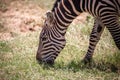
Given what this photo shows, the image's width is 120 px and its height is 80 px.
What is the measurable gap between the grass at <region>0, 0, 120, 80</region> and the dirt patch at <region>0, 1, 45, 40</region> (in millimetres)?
575

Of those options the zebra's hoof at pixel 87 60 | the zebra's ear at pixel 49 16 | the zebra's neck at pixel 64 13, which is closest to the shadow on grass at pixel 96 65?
the zebra's hoof at pixel 87 60

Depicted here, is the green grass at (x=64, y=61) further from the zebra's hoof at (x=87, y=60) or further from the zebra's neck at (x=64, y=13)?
the zebra's neck at (x=64, y=13)

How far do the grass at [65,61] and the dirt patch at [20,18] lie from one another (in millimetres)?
575

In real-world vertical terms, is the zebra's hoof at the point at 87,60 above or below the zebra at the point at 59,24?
below

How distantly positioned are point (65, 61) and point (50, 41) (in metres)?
0.66

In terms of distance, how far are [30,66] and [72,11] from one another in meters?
1.40

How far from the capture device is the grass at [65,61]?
21.1 feet

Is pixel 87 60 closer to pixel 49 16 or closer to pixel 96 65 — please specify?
pixel 96 65

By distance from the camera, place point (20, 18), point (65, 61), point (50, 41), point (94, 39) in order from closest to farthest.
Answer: point (50, 41) < point (65, 61) < point (94, 39) < point (20, 18)

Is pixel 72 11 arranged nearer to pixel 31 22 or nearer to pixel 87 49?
pixel 87 49

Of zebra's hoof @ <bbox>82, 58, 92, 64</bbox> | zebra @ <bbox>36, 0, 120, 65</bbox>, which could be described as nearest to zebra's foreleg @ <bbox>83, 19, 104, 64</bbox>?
zebra's hoof @ <bbox>82, 58, 92, 64</bbox>

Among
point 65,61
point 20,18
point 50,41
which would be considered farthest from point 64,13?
point 20,18

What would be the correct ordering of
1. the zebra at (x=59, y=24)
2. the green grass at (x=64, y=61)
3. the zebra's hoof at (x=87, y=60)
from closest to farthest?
the green grass at (x=64, y=61) < the zebra at (x=59, y=24) < the zebra's hoof at (x=87, y=60)

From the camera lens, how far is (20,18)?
34.4 ft
